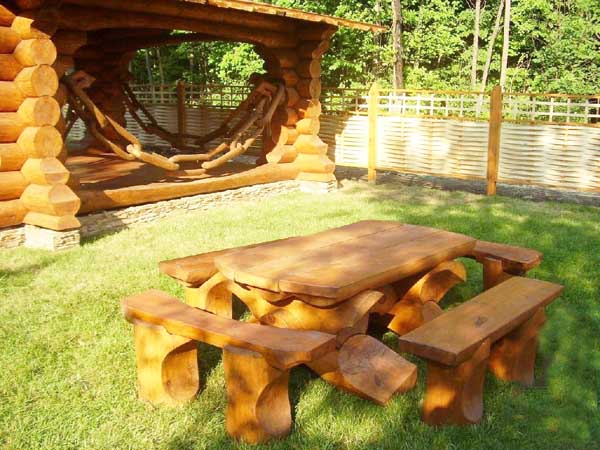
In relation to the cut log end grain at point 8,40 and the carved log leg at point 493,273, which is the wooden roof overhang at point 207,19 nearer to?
the cut log end grain at point 8,40

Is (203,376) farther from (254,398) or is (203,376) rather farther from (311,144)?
(311,144)

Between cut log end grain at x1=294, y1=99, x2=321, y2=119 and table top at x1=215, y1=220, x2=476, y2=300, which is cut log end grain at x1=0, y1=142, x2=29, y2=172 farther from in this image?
cut log end grain at x1=294, y1=99, x2=321, y2=119

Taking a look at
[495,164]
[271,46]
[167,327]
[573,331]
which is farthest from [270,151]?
[167,327]

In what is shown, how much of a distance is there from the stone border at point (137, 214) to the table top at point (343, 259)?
11.3 ft

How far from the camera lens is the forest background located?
59.3 feet

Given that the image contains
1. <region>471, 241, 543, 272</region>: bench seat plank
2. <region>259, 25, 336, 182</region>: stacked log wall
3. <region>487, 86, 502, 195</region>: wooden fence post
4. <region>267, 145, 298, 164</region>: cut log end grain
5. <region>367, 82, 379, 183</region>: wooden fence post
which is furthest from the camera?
<region>367, 82, 379, 183</region>: wooden fence post

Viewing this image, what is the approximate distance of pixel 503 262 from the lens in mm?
4285

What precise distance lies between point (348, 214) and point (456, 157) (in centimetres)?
268

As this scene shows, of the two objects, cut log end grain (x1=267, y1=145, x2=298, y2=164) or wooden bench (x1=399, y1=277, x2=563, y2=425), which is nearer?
wooden bench (x1=399, y1=277, x2=563, y2=425)

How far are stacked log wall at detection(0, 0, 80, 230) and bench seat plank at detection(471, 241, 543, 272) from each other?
13.7 feet

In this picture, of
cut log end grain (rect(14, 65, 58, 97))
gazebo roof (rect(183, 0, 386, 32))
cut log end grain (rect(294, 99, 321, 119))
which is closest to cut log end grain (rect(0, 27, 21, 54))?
cut log end grain (rect(14, 65, 58, 97))

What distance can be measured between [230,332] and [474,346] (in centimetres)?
110

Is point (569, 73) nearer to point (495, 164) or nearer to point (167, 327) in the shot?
point (495, 164)

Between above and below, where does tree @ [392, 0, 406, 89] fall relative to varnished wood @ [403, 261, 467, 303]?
above
